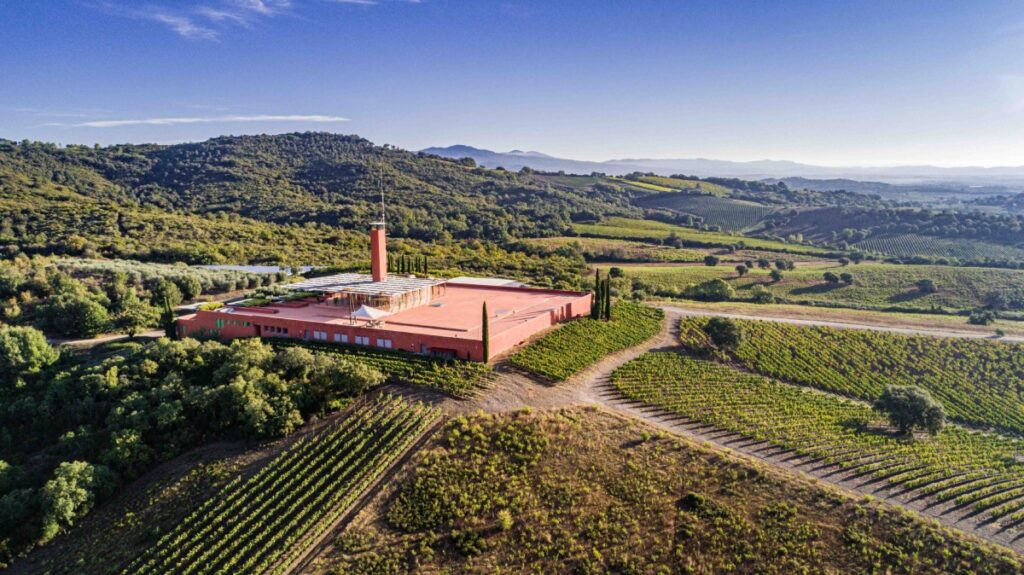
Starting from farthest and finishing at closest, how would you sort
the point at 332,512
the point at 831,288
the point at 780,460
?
the point at 831,288
the point at 780,460
the point at 332,512

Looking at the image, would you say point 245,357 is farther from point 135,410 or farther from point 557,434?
point 557,434

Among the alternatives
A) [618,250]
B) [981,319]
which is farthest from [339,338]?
[618,250]

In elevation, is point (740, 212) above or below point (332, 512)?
above

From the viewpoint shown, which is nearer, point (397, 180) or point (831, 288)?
point (831, 288)

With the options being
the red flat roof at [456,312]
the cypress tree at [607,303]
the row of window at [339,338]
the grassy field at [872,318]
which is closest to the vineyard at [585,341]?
the cypress tree at [607,303]

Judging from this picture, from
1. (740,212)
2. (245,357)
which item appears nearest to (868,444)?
(245,357)

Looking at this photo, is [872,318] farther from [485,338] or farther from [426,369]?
[426,369]

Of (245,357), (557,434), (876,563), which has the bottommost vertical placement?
(876,563)
